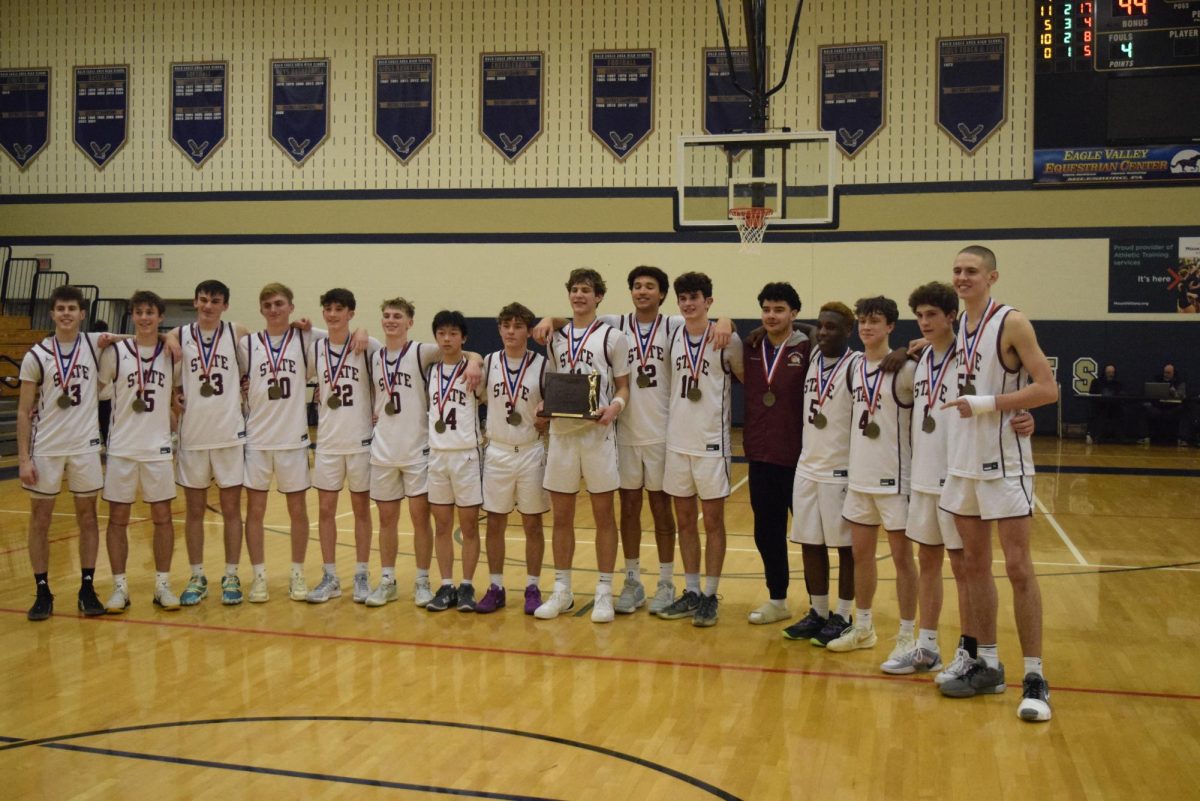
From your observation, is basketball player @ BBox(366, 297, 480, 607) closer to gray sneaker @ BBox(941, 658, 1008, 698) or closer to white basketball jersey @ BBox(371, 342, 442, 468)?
white basketball jersey @ BBox(371, 342, 442, 468)

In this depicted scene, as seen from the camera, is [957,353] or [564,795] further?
[957,353]

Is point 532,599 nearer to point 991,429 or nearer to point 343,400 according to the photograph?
point 343,400

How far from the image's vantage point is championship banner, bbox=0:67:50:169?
19672 millimetres

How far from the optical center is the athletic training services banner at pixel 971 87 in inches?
671

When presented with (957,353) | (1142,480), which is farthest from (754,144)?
(1142,480)

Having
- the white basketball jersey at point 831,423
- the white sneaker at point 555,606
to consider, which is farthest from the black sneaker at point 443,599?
the white basketball jersey at point 831,423

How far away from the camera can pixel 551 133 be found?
18.3 meters

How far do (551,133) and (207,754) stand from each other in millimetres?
15316

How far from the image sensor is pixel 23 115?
778 inches

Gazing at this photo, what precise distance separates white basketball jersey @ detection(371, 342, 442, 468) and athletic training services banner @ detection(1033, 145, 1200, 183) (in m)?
13.6

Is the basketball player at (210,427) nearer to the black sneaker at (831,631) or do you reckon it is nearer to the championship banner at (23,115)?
the black sneaker at (831,631)

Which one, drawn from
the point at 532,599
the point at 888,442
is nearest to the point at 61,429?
the point at 532,599

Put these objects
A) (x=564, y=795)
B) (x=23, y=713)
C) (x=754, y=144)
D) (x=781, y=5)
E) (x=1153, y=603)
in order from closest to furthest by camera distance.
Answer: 1. (x=564, y=795)
2. (x=23, y=713)
3. (x=1153, y=603)
4. (x=754, y=144)
5. (x=781, y=5)

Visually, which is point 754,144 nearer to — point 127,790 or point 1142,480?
point 1142,480
